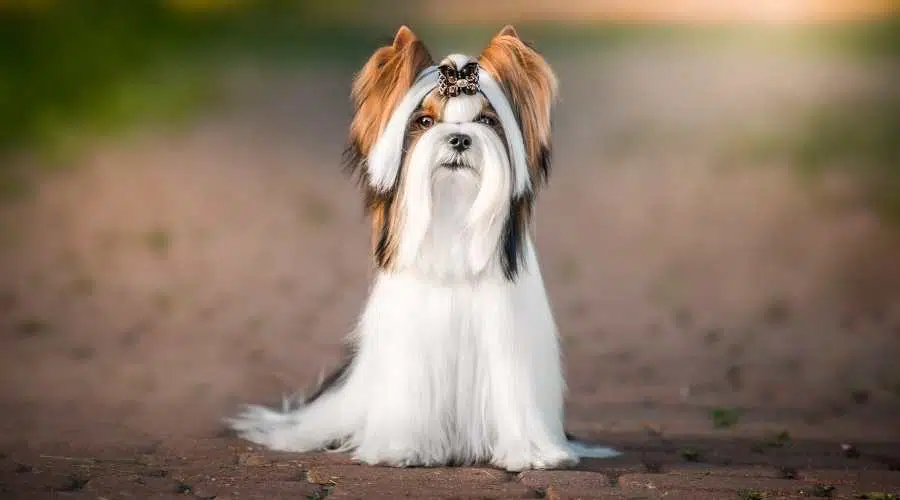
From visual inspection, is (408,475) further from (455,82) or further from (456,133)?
(455,82)

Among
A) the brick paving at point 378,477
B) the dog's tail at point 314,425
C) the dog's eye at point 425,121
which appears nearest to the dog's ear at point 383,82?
the dog's eye at point 425,121

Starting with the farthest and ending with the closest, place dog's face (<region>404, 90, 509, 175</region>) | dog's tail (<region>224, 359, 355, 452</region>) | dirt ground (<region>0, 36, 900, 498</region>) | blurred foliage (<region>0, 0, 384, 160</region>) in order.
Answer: blurred foliage (<region>0, 0, 384, 160</region>), dirt ground (<region>0, 36, 900, 498</region>), dog's tail (<region>224, 359, 355, 452</region>), dog's face (<region>404, 90, 509, 175</region>)

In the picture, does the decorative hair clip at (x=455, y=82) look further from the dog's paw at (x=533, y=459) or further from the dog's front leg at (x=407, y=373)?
the dog's paw at (x=533, y=459)

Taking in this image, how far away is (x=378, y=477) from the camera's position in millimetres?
5008

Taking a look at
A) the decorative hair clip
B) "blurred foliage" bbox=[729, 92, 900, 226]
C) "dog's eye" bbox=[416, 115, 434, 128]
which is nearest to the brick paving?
"dog's eye" bbox=[416, 115, 434, 128]

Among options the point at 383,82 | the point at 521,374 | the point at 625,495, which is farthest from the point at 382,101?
the point at 625,495

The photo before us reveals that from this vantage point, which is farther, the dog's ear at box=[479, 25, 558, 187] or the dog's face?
the dog's ear at box=[479, 25, 558, 187]

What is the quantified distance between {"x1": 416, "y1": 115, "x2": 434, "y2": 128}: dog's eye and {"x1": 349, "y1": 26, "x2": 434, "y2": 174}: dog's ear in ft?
0.39

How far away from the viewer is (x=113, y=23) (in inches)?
798

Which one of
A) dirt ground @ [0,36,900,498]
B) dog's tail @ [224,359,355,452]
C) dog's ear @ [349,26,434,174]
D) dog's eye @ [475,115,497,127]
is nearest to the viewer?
dog's eye @ [475,115,497,127]

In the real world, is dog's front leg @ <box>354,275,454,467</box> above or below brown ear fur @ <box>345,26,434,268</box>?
below

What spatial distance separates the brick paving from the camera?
480 centimetres

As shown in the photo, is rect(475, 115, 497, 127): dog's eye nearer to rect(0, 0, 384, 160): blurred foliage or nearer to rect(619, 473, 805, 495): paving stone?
rect(619, 473, 805, 495): paving stone

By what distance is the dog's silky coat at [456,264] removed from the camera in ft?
15.7
